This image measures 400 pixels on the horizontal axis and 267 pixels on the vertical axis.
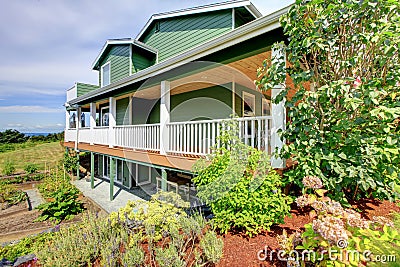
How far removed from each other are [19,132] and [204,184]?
115ft

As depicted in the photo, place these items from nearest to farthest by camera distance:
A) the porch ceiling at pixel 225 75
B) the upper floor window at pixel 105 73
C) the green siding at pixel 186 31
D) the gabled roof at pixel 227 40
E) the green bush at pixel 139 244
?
the green bush at pixel 139 244 < the gabled roof at pixel 227 40 < the porch ceiling at pixel 225 75 < the green siding at pixel 186 31 < the upper floor window at pixel 105 73

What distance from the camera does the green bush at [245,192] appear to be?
120 inches

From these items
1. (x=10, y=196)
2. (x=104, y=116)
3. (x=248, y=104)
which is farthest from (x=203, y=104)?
(x=10, y=196)

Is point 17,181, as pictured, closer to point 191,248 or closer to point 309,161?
point 191,248

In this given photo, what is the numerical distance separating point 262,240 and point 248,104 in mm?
6079

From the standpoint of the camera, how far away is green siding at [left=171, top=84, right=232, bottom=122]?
7420 mm

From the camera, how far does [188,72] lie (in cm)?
538

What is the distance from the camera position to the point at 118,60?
1195 cm

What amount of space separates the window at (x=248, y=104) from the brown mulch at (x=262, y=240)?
197 inches

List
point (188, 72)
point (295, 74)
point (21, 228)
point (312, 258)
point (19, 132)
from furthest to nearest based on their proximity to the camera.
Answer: point (19, 132), point (21, 228), point (188, 72), point (295, 74), point (312, 258)

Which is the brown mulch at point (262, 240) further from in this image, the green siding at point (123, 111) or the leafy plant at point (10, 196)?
the leafy plant at point (10, 196)

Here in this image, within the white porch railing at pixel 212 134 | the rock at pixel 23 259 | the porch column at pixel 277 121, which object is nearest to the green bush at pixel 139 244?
the rock at pixel 23 259

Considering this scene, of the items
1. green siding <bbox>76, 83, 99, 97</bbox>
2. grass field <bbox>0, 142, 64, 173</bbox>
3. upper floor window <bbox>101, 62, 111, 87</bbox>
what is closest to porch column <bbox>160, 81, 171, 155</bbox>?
upper floor window <bbox>101, 62, 111, 87</bbox>

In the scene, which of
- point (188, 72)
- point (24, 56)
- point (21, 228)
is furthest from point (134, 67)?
point (24, 56)
